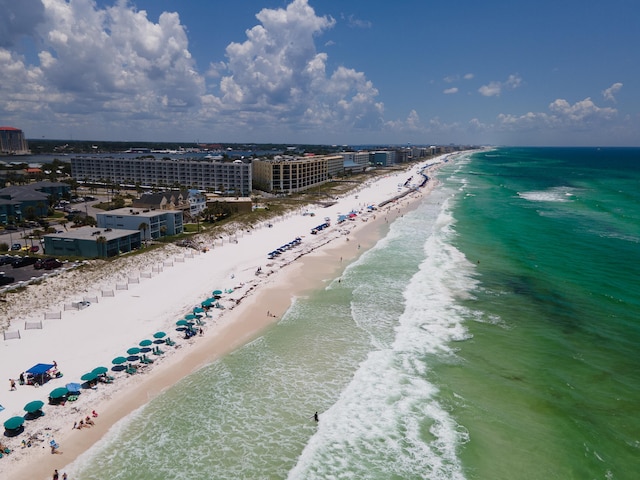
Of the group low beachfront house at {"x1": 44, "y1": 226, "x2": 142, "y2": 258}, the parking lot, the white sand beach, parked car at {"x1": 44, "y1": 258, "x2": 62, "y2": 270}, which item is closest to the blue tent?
the white sand beach

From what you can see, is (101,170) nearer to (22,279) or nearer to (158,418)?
(22,279)

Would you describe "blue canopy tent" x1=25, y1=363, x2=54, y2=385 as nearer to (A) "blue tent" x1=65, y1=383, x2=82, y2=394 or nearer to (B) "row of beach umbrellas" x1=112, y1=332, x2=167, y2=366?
(A) "blue tent" x1=65, y1=383, x2=82, y2=394

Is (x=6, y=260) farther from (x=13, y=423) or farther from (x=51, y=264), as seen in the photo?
(x=13, y=423)

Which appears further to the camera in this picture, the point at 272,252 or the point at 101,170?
the point at 101,170

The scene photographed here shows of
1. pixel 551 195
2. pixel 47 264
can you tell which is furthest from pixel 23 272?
pixel 551 195

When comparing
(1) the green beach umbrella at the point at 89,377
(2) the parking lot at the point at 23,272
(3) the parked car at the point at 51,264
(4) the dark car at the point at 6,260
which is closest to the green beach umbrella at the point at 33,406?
(1) the green beach umbrella at the point at 89,377

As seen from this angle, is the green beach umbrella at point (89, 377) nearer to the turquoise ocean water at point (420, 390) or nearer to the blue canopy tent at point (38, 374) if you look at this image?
the blue canopy tent at point (38, 374)

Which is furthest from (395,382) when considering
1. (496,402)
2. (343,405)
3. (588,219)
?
(588,219)
